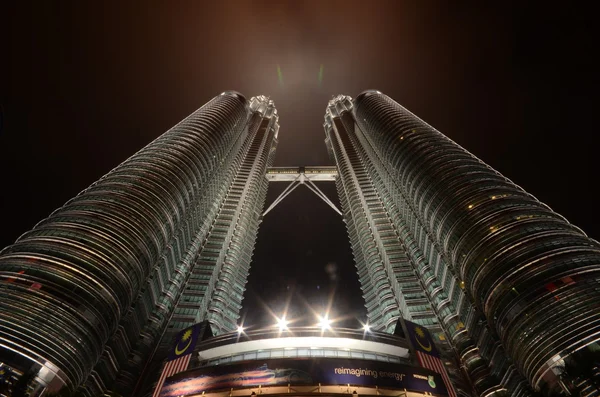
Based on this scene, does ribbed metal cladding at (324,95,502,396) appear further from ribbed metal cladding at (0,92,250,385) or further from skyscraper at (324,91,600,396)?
ribbed metal cladding at (0,92,250,385)

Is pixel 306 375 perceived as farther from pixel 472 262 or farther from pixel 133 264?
pixel 133 264

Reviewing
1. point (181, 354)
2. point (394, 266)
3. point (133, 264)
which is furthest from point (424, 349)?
point (133, 264)

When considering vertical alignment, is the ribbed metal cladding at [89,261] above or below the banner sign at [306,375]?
above

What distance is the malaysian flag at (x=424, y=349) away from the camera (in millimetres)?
47547

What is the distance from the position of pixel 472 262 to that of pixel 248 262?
64.4m

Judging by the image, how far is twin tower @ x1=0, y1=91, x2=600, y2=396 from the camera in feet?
151

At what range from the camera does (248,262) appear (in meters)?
108

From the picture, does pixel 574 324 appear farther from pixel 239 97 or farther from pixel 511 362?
pixel 239 97

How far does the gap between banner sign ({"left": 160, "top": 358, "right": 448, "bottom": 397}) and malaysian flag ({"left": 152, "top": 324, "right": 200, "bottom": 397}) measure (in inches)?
285

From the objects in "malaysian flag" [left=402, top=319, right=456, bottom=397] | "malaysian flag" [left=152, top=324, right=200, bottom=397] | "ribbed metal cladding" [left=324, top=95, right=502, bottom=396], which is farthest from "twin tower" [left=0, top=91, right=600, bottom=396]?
"malaysian flag" [left=402, top=319, right=456, bottom=397]

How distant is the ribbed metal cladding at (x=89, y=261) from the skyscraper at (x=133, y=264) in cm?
14

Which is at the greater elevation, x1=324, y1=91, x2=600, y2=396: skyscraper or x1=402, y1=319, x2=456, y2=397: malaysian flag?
x1=324, y1=91, x2=600, y2=396: skyscraper

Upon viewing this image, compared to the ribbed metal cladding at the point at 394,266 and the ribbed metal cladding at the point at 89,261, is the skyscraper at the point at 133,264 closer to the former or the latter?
the ribbed metal cladding at the point at 89,261

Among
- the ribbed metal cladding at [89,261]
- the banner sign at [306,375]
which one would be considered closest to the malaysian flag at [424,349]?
the banner sign at [306,375]
